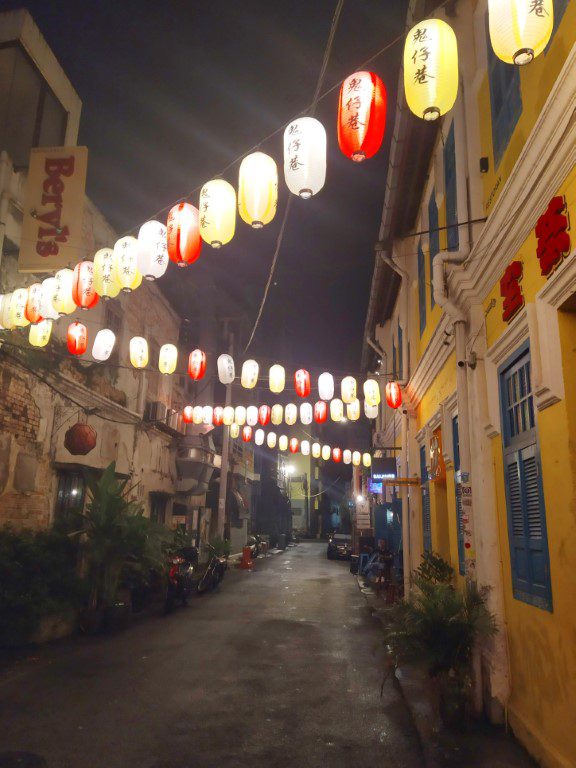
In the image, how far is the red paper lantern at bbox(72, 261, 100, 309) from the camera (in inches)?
386

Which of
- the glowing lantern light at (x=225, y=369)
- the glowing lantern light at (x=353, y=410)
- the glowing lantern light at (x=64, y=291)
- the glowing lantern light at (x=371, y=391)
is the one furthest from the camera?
the glowing lantern light at (x=353, y=410)

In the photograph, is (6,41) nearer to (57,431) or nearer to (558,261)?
(57,431)

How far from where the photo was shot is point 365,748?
525 cm

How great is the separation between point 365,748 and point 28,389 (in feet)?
29.9

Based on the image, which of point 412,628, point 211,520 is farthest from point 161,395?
point 412,628

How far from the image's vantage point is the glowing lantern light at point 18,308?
32.2ft

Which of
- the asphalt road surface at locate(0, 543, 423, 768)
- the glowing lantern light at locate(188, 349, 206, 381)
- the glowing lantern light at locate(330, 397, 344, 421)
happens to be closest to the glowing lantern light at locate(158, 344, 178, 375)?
the glowing lantern light at locate(188, 349, 206, 381)

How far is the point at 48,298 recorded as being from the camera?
1010cm

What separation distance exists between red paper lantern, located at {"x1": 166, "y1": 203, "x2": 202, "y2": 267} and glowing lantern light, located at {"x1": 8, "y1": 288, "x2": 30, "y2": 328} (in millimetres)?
3160

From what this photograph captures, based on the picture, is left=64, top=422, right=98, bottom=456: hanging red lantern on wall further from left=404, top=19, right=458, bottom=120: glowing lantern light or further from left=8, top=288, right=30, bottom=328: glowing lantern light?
left=404, top=19, right=458, bottom=120: glowing lantern light

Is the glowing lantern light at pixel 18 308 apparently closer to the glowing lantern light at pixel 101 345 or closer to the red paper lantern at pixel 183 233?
the glowing lantern light at pixel 101 345

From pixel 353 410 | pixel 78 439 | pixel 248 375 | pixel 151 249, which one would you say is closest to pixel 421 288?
pixel 151 249

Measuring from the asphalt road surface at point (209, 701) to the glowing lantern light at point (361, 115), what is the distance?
6.60 metres

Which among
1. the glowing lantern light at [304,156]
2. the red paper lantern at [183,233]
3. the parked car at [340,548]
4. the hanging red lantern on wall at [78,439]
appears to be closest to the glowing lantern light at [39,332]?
the hanging red lantern on wall at [78,439]
